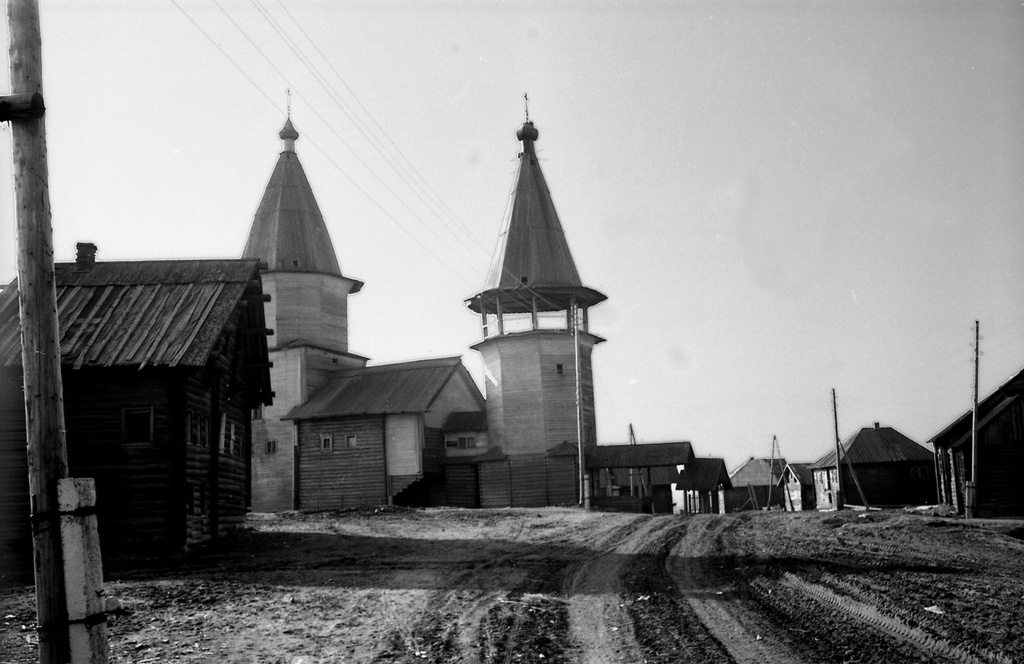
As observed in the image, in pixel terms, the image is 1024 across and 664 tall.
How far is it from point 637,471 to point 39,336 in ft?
120

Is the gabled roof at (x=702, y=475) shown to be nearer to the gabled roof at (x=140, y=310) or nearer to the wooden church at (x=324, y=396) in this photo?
the wooden church at (x=324, y=396)

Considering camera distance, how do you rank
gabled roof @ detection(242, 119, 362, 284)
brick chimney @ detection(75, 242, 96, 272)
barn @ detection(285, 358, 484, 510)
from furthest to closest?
gabled roof @ detection(242, 119, 362, 284), barn @ detection(285, 358, 484, 510), brick chimney @ detection(75, 242, 96, 272)

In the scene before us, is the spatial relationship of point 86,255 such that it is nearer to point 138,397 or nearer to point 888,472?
point 138,397

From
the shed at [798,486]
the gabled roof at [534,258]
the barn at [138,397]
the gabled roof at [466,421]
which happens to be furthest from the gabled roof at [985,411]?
the shed at [798,486]

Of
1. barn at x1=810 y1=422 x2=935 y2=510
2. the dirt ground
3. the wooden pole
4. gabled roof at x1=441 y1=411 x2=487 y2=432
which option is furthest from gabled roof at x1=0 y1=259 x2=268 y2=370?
barn at x1=810 y1=422 x2=935 y2=510

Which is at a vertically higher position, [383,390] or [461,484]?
[383,390]

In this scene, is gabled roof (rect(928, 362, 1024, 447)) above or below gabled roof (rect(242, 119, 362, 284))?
below

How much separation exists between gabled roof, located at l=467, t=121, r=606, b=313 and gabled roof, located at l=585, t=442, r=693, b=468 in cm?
731

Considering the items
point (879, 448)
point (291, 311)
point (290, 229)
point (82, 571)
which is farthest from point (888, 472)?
point (82, 571)

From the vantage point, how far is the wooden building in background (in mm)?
42000

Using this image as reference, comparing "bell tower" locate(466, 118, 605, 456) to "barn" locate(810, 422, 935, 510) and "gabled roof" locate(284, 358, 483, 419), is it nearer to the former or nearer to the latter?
"gabled roof" locate(284, 358, 483, 419)

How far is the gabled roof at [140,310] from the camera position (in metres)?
20.8

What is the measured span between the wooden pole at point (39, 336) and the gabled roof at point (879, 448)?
173ft

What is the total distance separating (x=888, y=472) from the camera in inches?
2137
